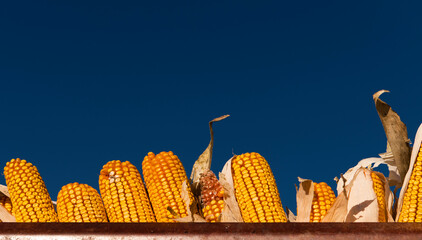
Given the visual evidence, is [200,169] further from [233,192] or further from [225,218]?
A: [225,218]

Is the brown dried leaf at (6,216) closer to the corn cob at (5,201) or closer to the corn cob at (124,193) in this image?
the corn cob at (5,201)

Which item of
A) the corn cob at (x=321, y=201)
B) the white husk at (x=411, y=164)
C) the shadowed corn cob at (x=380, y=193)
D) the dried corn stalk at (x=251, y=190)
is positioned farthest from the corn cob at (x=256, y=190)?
the white husk at (x=411, y=164)

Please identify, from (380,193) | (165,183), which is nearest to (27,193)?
(165,183)

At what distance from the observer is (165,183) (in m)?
3.51

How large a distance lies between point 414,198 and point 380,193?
1.03ft

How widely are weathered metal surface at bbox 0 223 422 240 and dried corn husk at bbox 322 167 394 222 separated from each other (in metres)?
1.03

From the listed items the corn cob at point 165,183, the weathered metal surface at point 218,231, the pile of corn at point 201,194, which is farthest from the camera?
the corn cob at point 165,183

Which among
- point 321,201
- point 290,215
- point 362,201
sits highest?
point 362,201

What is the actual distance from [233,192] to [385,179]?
1.29 meters

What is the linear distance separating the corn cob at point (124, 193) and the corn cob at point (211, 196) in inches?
19.4

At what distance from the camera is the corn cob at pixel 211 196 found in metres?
3.24

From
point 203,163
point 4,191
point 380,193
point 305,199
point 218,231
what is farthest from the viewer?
point 4,191

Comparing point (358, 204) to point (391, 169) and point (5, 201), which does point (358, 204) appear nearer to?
point (391, 169)

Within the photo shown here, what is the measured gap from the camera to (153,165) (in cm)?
362
